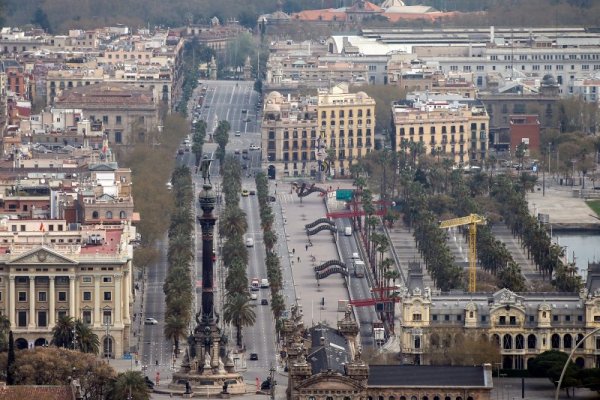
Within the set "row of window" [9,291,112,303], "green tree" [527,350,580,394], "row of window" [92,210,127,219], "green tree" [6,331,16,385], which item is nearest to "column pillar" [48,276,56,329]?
"row of window" [9,291,112,303]

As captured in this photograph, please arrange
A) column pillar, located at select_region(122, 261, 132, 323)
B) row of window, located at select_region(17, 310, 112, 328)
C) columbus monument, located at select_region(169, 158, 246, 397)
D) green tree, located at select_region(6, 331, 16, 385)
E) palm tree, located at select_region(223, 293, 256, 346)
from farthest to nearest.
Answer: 1. column pillar, located at select_region(122, 261, 132, 323)
2. palm tree, located at select_region(223, 293, 256, 346)
3. row of window, located at select_region(17, 310, 112, 328)
4. columbus monument, located at select_region(169, 158, 246, 397)
5. green tree, located at select_region(6, 331, 16, 385)

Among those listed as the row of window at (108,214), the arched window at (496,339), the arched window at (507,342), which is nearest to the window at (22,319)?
the row of window at (108,214)

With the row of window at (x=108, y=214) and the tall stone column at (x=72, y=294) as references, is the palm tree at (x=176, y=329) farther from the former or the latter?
the row of window at (x=108, y=214)

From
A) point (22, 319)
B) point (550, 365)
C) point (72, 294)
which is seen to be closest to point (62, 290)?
point (72, 294)

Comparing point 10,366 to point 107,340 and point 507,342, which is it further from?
point 507,342

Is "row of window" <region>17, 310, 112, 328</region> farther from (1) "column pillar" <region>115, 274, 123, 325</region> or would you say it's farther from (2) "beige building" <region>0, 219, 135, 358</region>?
(1) "column pillar" <region>115, 274, 123, 325</region>
